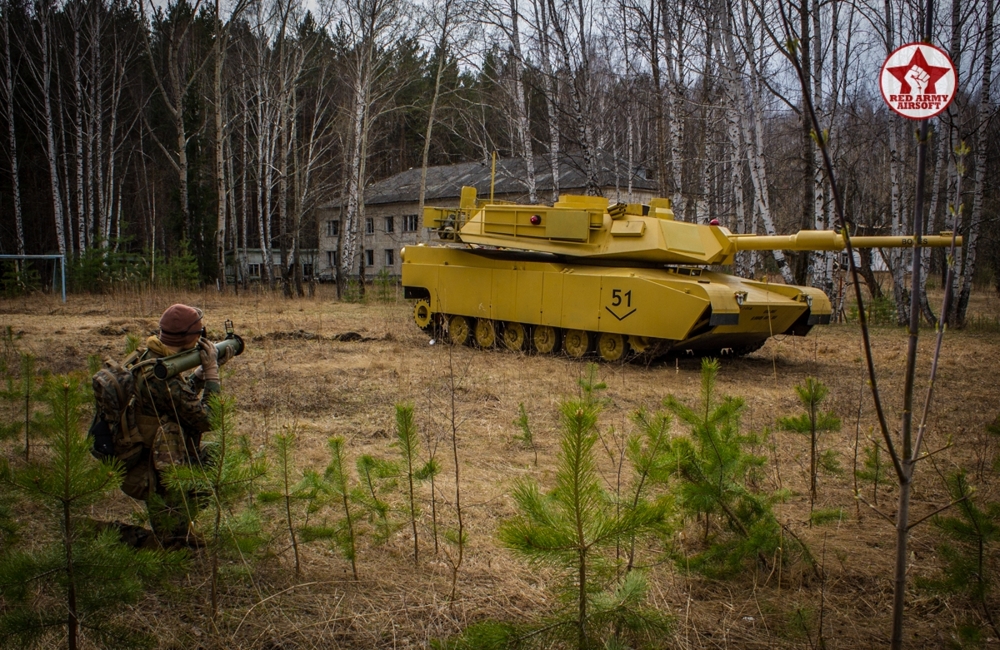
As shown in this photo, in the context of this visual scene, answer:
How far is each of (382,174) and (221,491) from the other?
40.4 m

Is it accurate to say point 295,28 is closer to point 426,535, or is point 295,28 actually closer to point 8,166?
point 8,166

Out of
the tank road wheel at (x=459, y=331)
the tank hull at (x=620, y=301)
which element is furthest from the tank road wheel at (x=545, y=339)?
the tank road wheel at (x=459, y=331)

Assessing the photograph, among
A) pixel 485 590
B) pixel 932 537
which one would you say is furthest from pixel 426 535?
pixel 932 537

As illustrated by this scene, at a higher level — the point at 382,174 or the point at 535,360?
the point at 382,174

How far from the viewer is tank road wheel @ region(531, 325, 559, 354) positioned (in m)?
11.3

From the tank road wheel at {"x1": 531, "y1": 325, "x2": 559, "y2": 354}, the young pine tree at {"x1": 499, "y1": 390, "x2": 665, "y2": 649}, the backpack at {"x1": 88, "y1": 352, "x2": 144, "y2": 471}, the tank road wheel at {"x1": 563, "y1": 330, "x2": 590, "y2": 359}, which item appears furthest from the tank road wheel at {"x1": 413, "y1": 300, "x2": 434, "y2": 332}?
the young pine tree at {"x1": 499, "y1": 390, "x2": 665, "y2": 649}

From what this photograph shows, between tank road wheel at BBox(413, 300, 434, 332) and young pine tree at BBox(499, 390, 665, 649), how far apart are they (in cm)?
1062

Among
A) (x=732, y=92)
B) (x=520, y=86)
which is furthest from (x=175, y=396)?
(x=520, y=86)

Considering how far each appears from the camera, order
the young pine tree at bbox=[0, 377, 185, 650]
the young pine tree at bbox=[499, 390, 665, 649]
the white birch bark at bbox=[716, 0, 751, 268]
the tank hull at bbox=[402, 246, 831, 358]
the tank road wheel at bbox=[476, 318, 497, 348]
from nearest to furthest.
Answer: the young pine tree at bbox=[499, 390, 665, 649], the young pine tree at bbox=[0, 377, 185, 650], the tank hull at bbox=[402, 246, 831, 358], the tank road wheel at bbox=[476, 318, 497, 348], the white birch bark at bbox=[716, 0, 751, 268]

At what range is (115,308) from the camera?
622 inches

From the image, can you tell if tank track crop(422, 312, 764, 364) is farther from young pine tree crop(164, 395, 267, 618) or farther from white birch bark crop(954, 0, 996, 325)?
young pine tree crop(164, 395, 267, 618)

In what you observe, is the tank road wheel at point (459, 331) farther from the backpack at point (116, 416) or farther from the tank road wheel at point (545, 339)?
the backpack at point (116, 416)

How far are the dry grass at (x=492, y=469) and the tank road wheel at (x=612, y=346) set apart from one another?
1.14ft

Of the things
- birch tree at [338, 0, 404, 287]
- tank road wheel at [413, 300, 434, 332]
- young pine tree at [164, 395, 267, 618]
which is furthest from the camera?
birch tree at [338, 0, 404, 287]
